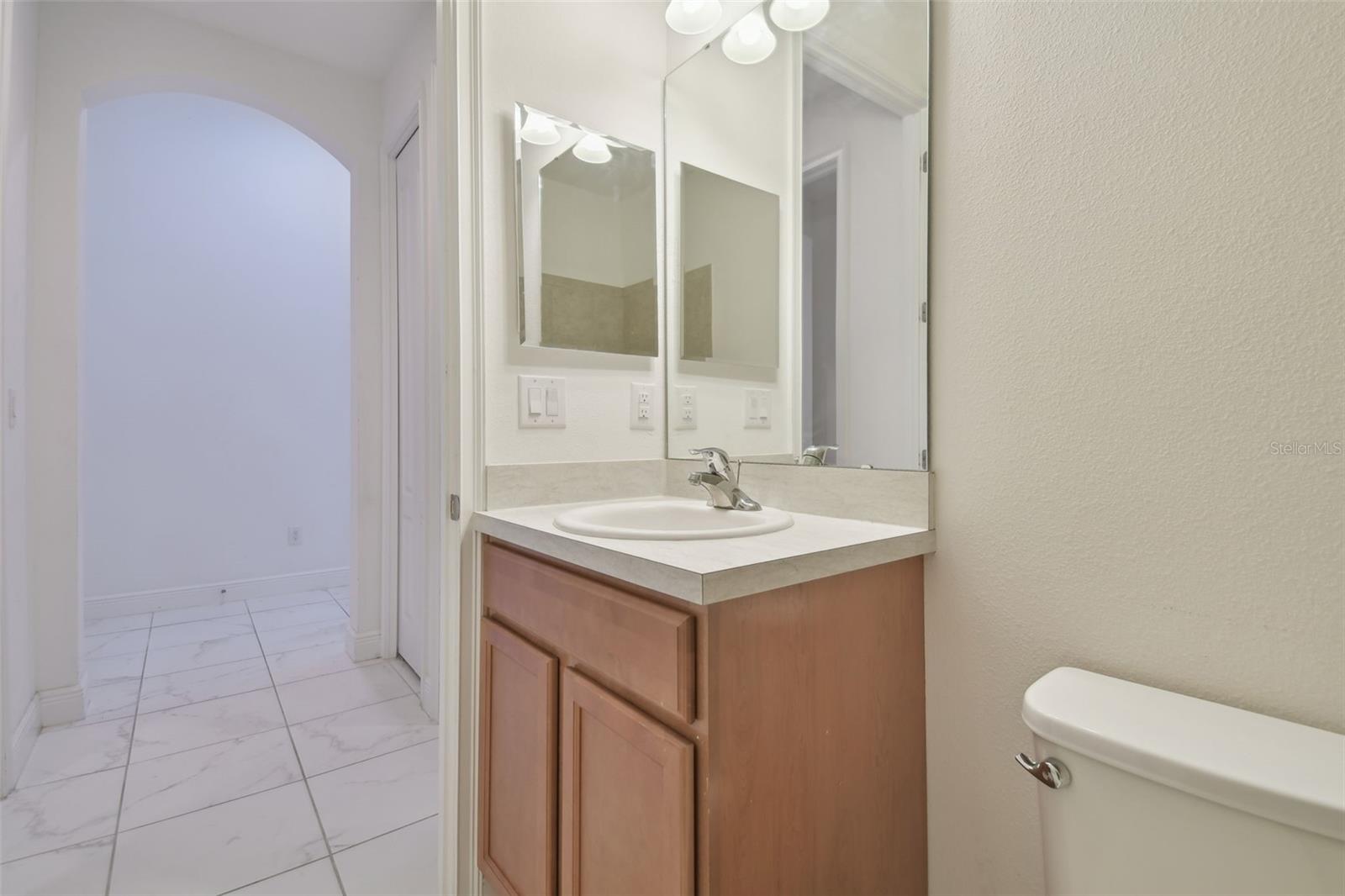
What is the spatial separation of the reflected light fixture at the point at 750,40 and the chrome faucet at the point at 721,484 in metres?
0.95

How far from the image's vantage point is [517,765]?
46.9 inches

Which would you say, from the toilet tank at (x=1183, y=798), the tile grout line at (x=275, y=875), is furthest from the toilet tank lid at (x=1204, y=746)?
the tile grout line at (x=275, y=875)

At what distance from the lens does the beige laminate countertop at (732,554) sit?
0.80 metres

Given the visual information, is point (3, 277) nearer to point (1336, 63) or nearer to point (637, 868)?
point (637, 868)

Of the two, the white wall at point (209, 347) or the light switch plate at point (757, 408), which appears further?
the white wall at point (209, 347)

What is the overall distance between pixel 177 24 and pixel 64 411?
1466mm

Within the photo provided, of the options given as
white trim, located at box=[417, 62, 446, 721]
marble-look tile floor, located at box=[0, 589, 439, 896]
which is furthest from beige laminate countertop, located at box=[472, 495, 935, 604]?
marble-look tile floor, located at box=[0, 589, 439, 896]

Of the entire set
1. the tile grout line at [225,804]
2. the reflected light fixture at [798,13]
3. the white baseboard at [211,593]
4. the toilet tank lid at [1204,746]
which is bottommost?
the tile grout line at [225,804]

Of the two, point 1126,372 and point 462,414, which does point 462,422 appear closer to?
point 462,414

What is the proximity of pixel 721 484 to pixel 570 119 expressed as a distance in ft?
3.15

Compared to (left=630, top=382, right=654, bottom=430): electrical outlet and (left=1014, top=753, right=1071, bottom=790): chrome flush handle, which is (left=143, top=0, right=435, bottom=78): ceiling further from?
(left=1014, top=753, right=1071, bottom=790): chrome flush handle

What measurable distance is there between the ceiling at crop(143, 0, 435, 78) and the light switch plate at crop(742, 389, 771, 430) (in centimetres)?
184

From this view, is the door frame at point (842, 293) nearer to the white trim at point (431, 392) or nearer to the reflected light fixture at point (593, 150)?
the reflected light fixture at point (593, 150)

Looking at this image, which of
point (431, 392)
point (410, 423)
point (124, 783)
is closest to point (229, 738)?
point (124, 783)
